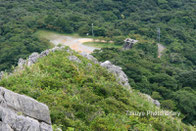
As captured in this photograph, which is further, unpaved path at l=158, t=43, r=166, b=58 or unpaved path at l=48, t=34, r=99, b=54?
unpaved path at l=158, t=43, r=166, b=58

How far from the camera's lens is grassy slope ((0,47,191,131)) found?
14.7 m

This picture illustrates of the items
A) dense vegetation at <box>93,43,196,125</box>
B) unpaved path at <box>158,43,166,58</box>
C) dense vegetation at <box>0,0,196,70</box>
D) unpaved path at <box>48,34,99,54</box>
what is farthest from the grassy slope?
unpaved path at <box>158,43,166,58</box>

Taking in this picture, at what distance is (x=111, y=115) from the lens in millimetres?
16344

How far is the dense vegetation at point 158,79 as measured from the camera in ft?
106

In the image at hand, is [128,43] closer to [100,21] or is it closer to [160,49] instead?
[160,49]

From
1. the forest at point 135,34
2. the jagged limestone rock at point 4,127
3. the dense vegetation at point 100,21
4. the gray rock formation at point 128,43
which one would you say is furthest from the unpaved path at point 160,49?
the jagged limestone rock at point 4,127

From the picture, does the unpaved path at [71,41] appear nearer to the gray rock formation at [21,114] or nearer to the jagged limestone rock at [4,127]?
the gray rock formation at [21,114]

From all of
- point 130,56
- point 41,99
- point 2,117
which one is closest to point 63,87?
point 41,99

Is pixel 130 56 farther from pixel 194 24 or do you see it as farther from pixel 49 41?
pixel 194 24

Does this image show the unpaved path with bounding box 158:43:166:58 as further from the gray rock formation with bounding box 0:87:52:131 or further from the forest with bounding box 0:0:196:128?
the gray rock formation with bounding box 0:87:52:131

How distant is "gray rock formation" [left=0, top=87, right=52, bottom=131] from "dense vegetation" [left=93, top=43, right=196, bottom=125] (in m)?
20.2

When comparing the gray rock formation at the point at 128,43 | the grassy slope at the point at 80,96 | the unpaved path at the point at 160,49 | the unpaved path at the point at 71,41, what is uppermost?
the grassy slope at the point at 80,96

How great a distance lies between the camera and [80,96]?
1795cm

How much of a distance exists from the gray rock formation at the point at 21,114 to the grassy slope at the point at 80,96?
49.5 inches
